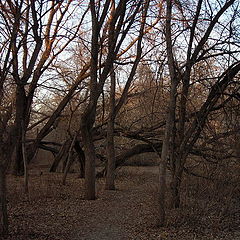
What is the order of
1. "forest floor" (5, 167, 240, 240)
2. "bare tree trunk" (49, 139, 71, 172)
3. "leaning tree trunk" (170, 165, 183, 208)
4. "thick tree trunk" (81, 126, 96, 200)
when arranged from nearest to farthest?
1. "forest floor" (5, 167, 240, 240)
2. "leaning tree trunk" (170, 165, 183, 208)
3. "thick tree trunk" (81, 126, 96, 200)
4. "bare tree trunk" (49, 139, 71, 172)

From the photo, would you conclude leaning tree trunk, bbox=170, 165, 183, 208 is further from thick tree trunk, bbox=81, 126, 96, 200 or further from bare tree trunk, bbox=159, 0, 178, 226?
thick tree trunk, bbox=81, 126, 96, 200

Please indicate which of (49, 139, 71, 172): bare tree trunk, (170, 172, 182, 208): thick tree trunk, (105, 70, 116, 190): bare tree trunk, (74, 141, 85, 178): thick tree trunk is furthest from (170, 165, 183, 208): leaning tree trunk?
(49, 139, 71, 172): bare tree trunk

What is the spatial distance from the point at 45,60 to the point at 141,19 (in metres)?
5.28

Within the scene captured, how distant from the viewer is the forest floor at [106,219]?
704cm

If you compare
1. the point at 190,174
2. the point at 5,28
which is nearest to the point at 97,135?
the point at 190,174

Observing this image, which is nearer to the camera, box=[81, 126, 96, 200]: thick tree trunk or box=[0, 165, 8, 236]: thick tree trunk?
box=[0, 165, 8, 236]: thick tree trunk

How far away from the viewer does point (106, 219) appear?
8844 mm

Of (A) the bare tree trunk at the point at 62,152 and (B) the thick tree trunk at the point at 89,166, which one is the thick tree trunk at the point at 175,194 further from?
(A) the bare tree trunk at the point at 62,152

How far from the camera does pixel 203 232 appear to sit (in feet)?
23.6

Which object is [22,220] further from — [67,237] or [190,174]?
[190,174]

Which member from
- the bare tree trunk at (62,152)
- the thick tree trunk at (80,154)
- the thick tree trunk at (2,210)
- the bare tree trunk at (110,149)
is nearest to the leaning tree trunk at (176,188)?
the thick tree trunk at (2,210)

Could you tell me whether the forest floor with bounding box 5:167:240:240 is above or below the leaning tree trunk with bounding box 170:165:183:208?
below

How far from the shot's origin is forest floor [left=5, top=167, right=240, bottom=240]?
7035mm

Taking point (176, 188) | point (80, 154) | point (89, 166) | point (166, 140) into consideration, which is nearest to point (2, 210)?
point (166, 140)
